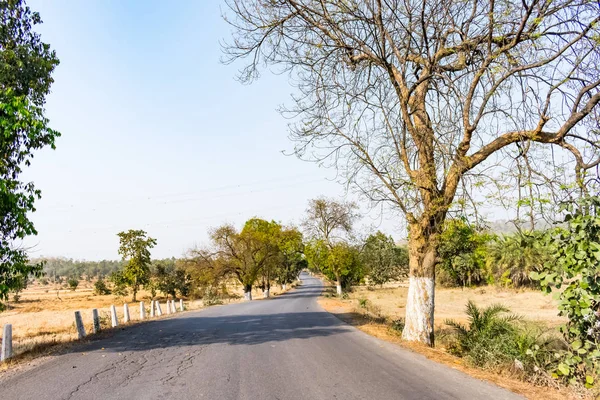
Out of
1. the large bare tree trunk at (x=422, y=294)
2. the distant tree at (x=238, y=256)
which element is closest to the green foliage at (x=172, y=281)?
the distant tree at (x=238, y=256)

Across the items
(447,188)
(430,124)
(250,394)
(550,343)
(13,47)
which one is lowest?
(550,343)

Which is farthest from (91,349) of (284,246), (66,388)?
(284,246)

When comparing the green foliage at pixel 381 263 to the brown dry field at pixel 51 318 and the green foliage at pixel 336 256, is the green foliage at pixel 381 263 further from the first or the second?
the brown dry field at pixel 51 318

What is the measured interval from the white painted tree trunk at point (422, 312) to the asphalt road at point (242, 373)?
94 centimetres

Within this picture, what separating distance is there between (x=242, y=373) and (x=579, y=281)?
5.45 metres

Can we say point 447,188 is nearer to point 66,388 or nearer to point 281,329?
point 281,329

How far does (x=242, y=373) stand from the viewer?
23.6ft

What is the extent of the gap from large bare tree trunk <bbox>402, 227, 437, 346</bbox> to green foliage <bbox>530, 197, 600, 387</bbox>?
13.4ft

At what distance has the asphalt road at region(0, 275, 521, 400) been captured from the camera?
6.02 metres

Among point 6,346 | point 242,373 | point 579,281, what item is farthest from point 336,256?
point 579,281

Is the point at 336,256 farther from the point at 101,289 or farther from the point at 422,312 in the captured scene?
the point at 101,289

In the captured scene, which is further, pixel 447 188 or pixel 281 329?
pixel 281 329

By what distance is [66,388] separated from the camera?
6348mm

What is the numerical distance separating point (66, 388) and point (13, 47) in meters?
8.55
